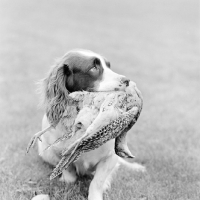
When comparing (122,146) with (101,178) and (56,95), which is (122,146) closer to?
(101,178)

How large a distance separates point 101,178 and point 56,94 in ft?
3.13

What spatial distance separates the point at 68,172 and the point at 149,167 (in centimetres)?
115

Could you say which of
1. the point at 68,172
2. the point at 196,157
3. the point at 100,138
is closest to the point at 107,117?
the point at 100,138

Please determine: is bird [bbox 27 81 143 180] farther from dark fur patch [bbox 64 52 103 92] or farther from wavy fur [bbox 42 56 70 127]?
dark fur patch [bbox 64 52 103 92]

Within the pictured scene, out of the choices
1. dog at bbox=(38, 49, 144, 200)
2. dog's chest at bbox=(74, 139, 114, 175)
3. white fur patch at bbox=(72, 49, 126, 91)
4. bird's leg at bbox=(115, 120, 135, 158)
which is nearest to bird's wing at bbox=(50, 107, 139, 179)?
bird's leg at bbox=(115, 120, 135, 158)

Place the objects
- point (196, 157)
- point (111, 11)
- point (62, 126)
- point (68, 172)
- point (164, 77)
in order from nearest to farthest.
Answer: point (62, 126) → point (68, 172) → point (196, 157) → point (164, 77) → point (111, 11)

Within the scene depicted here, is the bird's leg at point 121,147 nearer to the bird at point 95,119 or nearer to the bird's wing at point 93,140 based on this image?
the bird at point 95,119

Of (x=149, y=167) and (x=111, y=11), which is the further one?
(x=111, y=11)

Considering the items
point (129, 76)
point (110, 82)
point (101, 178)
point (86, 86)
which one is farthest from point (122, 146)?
point (129, 76)

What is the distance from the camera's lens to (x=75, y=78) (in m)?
3.88

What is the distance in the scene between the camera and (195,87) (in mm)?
9602

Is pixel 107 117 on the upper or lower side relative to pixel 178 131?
upper

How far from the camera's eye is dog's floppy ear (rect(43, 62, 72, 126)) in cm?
371

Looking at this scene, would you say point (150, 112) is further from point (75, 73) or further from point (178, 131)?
point (75, 73)
